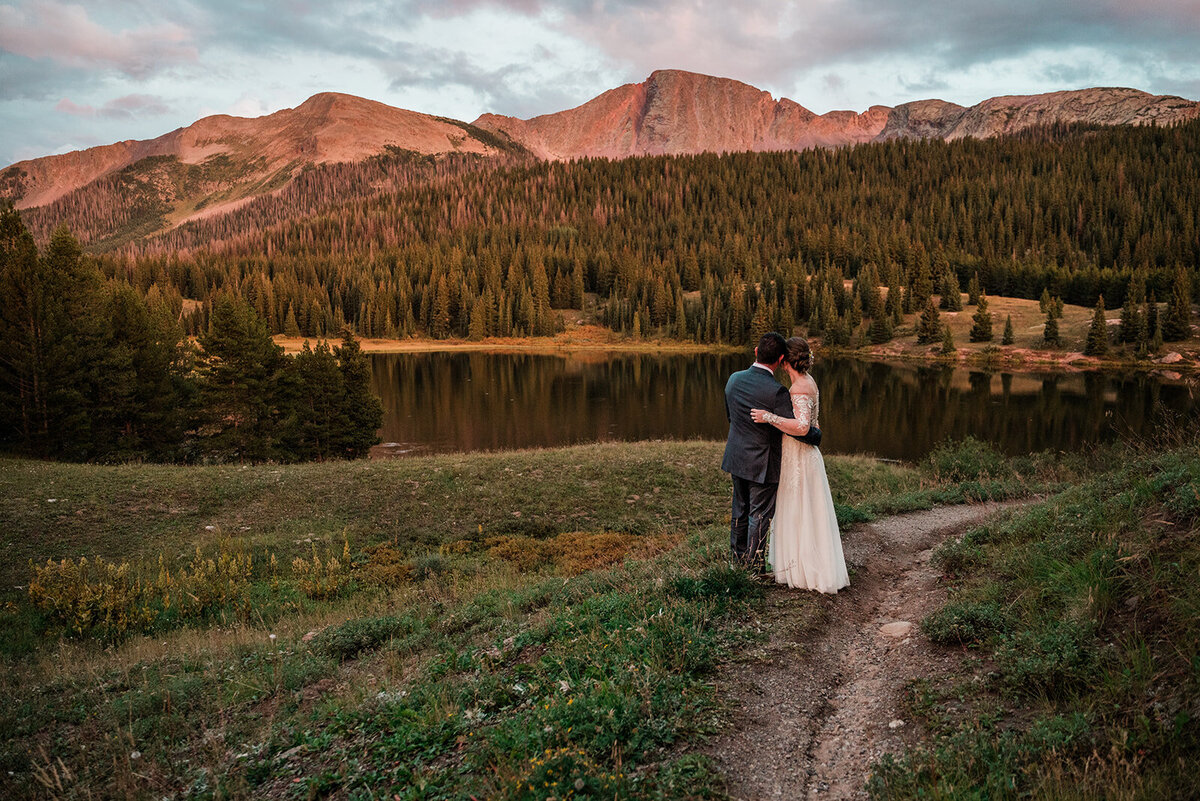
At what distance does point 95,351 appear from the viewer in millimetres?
30391

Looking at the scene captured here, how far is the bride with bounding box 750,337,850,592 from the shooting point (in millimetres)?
8430

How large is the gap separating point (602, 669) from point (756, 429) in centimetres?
403

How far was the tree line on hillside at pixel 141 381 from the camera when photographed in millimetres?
28516

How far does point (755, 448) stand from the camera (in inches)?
345

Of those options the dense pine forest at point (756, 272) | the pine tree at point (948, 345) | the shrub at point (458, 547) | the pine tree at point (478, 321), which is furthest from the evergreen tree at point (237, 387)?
the pine tree at point (478, 321)

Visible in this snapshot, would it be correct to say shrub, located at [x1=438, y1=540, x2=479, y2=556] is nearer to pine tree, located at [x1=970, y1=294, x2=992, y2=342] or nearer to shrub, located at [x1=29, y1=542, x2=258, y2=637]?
shrub, located at [x1=29, y1=542, x2=258, y2=637]

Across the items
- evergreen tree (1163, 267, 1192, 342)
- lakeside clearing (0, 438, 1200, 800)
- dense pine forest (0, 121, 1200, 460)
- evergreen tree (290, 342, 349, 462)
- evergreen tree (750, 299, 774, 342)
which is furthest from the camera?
evergreen tree (750, 299, 774, 342)

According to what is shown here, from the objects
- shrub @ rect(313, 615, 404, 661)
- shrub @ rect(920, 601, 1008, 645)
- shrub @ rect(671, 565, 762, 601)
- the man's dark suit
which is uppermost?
the man's dark suit

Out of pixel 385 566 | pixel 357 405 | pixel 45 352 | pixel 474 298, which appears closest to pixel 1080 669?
pixel 385 566

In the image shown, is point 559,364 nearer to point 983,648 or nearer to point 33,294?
point 33,294

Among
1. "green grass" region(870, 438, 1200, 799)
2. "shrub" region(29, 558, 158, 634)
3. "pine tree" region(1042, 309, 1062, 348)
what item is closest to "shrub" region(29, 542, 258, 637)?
"shrub" region(29, 558, 158, 634)

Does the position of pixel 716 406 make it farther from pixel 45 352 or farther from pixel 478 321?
pixel 478 321

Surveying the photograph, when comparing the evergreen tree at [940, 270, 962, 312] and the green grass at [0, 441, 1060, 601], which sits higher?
the evergreen tree at [940, 270, 962, 312]

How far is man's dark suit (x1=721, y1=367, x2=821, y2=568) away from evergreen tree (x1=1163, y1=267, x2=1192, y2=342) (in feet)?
411
